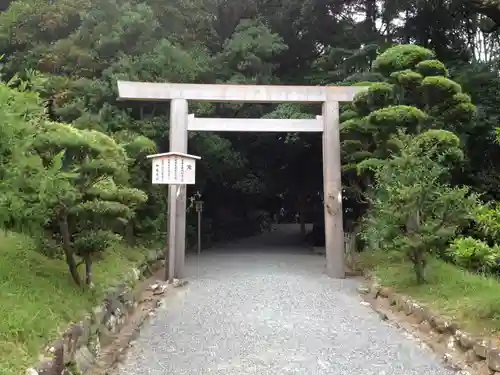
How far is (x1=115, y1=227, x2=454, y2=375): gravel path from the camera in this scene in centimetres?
474

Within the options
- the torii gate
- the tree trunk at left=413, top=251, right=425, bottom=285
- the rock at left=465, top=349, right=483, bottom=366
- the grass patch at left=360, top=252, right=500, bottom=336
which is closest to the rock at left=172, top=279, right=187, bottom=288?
the torii gate

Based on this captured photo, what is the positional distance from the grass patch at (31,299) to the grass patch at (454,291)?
391 centimetres

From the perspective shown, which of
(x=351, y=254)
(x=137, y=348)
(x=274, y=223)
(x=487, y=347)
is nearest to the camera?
(x=487, y=347)

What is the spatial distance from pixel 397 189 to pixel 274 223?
2310 centimetres

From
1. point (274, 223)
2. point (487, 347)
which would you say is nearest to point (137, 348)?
point (487, 347)

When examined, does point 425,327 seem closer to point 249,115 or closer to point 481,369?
point 481,369

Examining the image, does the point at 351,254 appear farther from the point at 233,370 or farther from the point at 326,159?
the point at 233,370

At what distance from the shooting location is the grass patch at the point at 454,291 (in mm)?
4844

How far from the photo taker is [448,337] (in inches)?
203

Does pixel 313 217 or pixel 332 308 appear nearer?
pixel 332 308

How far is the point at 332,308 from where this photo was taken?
7.18m

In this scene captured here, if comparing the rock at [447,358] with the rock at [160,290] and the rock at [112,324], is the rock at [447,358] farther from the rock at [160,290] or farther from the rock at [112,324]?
the rock at [160,290]

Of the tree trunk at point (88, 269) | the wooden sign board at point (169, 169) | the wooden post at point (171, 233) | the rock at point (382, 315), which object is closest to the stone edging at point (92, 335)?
the tree trunk at point (88, 269)

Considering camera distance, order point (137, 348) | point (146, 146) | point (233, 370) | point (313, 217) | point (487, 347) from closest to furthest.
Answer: point (487, 347) → point (233, 370) → point (137, 348) → point (146, 146) → point (313, 217)
